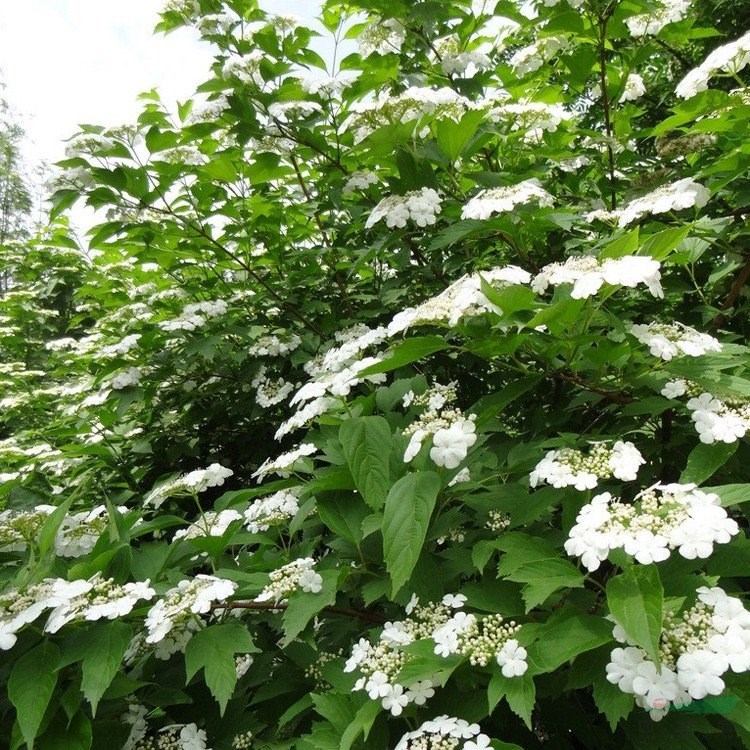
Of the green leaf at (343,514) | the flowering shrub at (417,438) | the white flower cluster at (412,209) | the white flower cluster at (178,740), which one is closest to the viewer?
the flowering shrub at (417,438)

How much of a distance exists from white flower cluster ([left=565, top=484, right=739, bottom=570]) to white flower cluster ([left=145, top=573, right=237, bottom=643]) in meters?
0.84

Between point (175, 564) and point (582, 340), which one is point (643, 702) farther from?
point (175, 564)

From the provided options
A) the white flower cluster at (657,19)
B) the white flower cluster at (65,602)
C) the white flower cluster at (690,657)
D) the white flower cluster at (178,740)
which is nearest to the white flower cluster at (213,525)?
→ the white flower cluster at (65,602)

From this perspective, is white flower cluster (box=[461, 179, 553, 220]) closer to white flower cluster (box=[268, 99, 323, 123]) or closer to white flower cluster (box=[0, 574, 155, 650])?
white flower cluster (box=[268, 99, 323, 123])

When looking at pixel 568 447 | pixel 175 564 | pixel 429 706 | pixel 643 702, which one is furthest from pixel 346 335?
pixel 643 702

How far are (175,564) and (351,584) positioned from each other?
0.59m

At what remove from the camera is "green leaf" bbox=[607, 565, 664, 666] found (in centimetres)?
99

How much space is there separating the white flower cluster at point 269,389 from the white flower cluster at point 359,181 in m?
1.01

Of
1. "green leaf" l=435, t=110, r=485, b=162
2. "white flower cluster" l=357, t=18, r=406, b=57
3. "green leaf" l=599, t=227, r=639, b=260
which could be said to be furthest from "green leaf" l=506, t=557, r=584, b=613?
"white flower cluster" l=357, t=18, r=406, b=57

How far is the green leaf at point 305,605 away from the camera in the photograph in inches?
54.8

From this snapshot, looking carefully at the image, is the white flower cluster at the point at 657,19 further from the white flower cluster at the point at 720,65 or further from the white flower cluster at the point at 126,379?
the white flower cluster at the point at 126,379

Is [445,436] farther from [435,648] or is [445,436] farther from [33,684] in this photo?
[33,684]

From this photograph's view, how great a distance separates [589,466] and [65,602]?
125 centimetres

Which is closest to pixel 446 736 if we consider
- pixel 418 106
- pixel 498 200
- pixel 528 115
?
pixel 498 200
